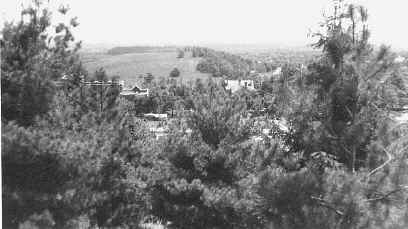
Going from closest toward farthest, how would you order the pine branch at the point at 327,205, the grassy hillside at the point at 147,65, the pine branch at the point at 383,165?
1. the pine branch at the point at 327,205
2. the pine branch at the point at 383,165
3. the grassy hillside at the point at 147,65

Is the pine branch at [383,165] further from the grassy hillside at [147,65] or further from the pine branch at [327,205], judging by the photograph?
the grassy hillside at [147,65]

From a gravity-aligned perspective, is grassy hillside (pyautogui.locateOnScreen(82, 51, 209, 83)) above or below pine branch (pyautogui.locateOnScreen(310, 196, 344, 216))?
below

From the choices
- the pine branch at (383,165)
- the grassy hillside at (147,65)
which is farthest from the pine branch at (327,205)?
the grassy hillside at (147,65)

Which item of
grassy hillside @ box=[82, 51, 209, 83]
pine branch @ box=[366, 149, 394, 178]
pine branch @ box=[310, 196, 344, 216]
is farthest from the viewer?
grassy hillside @ box=[82, 51, 209, 83]

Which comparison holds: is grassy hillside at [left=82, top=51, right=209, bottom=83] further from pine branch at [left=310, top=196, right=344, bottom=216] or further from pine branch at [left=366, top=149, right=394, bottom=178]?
pine branch at [left=310, top=196, right=344, bottom=216]

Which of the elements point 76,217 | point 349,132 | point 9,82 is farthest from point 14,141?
point 349,132

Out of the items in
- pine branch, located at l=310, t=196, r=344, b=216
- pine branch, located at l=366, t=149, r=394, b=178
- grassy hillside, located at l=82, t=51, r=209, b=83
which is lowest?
grassy hillside, located at l=82, t=51, r=209, b=83

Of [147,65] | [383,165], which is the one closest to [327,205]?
[383,165]

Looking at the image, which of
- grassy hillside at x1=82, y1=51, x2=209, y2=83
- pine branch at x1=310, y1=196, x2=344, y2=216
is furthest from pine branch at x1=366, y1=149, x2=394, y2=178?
grassy hillside at x1=82, y1=51, x2=209, y2=83

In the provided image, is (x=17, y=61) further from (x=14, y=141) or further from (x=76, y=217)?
(x=76, y=217)

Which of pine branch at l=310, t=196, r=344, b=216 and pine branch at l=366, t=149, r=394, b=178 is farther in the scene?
pine branch at l=366, t=149, r=394, b=178

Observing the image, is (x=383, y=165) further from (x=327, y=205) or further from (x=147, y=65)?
(x=147, y=65)
